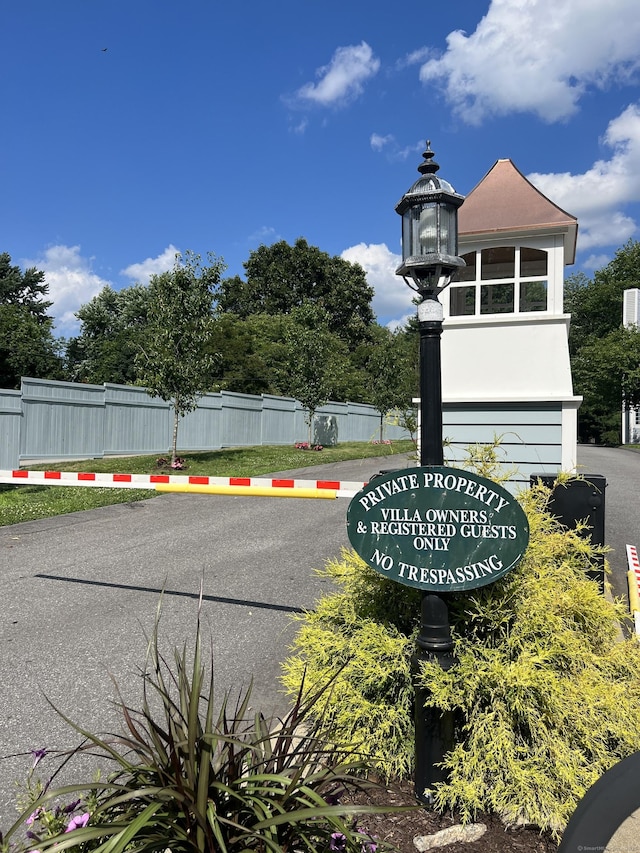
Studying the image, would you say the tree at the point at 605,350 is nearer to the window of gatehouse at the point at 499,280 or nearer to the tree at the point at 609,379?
the tree at the point at 609,379

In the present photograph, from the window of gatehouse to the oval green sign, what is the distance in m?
4.49

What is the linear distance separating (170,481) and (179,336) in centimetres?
1156

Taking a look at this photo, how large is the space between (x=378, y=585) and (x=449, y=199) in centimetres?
181

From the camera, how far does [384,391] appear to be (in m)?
31.9

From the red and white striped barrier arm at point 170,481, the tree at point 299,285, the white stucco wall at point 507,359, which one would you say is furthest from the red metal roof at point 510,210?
the tree at point 299,285

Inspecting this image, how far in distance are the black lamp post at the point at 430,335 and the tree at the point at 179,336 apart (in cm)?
Result: 1432

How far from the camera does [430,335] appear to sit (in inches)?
110

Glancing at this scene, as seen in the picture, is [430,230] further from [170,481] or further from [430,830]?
[170,481]

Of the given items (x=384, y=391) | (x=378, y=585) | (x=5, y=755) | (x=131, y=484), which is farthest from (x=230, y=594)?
(x=384, y=391)

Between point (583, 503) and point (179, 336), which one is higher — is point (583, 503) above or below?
below

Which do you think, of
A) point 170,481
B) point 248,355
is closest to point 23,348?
point 248,355

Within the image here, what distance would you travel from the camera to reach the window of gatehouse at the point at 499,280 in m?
6.76

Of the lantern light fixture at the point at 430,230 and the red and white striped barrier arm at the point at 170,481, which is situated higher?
the lantern light fixture at the point at 430,230

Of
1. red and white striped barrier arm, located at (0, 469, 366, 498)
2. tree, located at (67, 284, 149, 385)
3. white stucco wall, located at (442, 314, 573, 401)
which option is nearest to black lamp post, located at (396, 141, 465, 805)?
red and white striped barrier arm, located at (0, 469, 366, 498)
